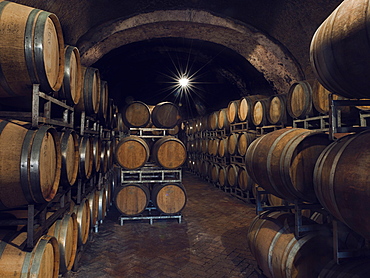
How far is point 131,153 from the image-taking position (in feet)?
19.1

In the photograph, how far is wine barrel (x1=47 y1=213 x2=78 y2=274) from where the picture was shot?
294 centimetres

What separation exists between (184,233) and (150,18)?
15.9 feet

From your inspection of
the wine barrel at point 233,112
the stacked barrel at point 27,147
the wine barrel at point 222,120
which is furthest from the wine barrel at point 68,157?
the wine barrel at point 222,120

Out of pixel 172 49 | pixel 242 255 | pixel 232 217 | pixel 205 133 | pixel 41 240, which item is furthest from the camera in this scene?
pixel 205 133

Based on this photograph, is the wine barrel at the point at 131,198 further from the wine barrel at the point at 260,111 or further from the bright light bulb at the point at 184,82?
the bright light bulb at the point at 184,82

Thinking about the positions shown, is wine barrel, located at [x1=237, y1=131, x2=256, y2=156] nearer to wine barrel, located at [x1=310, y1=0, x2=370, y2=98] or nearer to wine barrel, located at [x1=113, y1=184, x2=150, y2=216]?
wine barrel, located at [x1=113, y1=184, x2=150, y2=216]

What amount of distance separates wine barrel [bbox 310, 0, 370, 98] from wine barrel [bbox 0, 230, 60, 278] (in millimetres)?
2883

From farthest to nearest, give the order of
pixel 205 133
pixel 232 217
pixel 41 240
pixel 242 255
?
pixel 205 133 → pixel 232 217 → pixel 242 255 → pixel 41 240

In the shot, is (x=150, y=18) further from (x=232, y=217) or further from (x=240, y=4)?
(x=232, y=217)

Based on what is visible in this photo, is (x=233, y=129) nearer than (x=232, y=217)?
No

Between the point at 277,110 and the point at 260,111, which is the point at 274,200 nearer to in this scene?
the point at 277,110

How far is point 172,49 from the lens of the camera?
10.1m

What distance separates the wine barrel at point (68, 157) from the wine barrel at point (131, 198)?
2.43m

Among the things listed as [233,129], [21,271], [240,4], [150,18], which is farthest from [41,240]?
[233,129]
